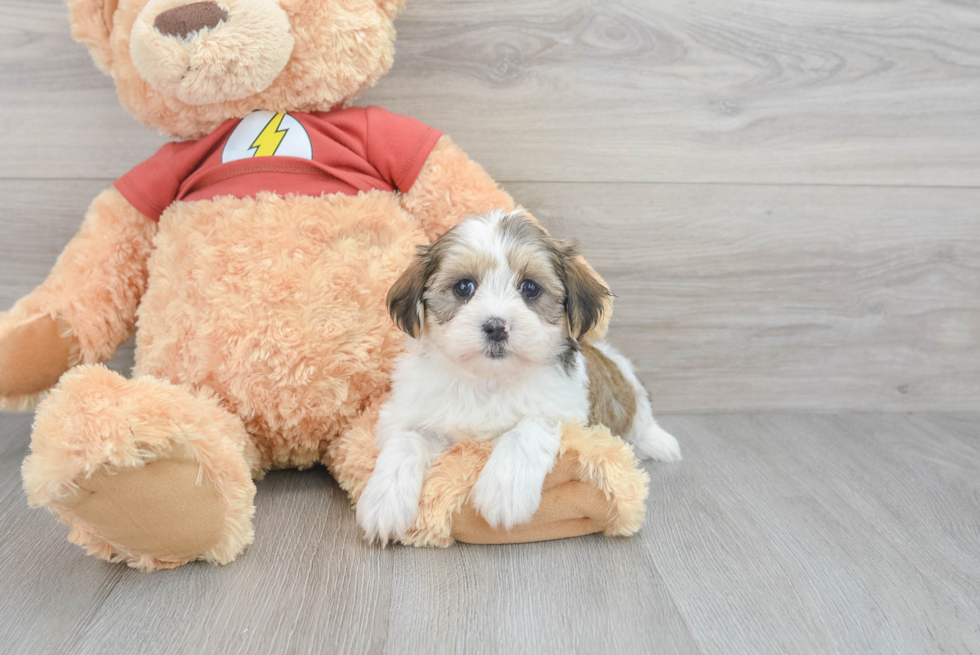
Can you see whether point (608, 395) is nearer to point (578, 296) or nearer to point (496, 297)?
point (578, 296)

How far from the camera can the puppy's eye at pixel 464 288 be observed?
1.44 meters

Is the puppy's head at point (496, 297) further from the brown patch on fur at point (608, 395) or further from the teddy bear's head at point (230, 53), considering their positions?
the teddy bear's head at point (230, 53)

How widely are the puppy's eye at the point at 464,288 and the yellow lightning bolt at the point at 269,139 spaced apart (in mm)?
593

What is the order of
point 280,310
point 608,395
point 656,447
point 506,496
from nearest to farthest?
point 506,496, point 280,310, point 608,395, point 656,447

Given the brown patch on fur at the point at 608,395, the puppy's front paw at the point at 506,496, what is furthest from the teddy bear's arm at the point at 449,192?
the puppy's front paw at the point at 506,496

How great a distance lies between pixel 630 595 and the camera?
1274 mm

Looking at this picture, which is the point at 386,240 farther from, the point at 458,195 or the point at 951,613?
the point at 951,613

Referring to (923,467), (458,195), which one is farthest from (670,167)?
(923,467)

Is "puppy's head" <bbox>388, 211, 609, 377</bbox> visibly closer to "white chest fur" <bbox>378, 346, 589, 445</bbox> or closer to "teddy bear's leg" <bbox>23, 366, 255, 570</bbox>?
"white chest fur" <bbox>378, 346, 589, 445</bbox>

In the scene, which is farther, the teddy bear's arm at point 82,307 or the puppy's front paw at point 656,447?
the puppy's front paw at point 656,447

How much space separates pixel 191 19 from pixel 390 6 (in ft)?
1.50

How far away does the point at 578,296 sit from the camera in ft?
4.84

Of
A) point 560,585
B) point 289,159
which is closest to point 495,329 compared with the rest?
point 560,585

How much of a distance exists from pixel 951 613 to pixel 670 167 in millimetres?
1349
